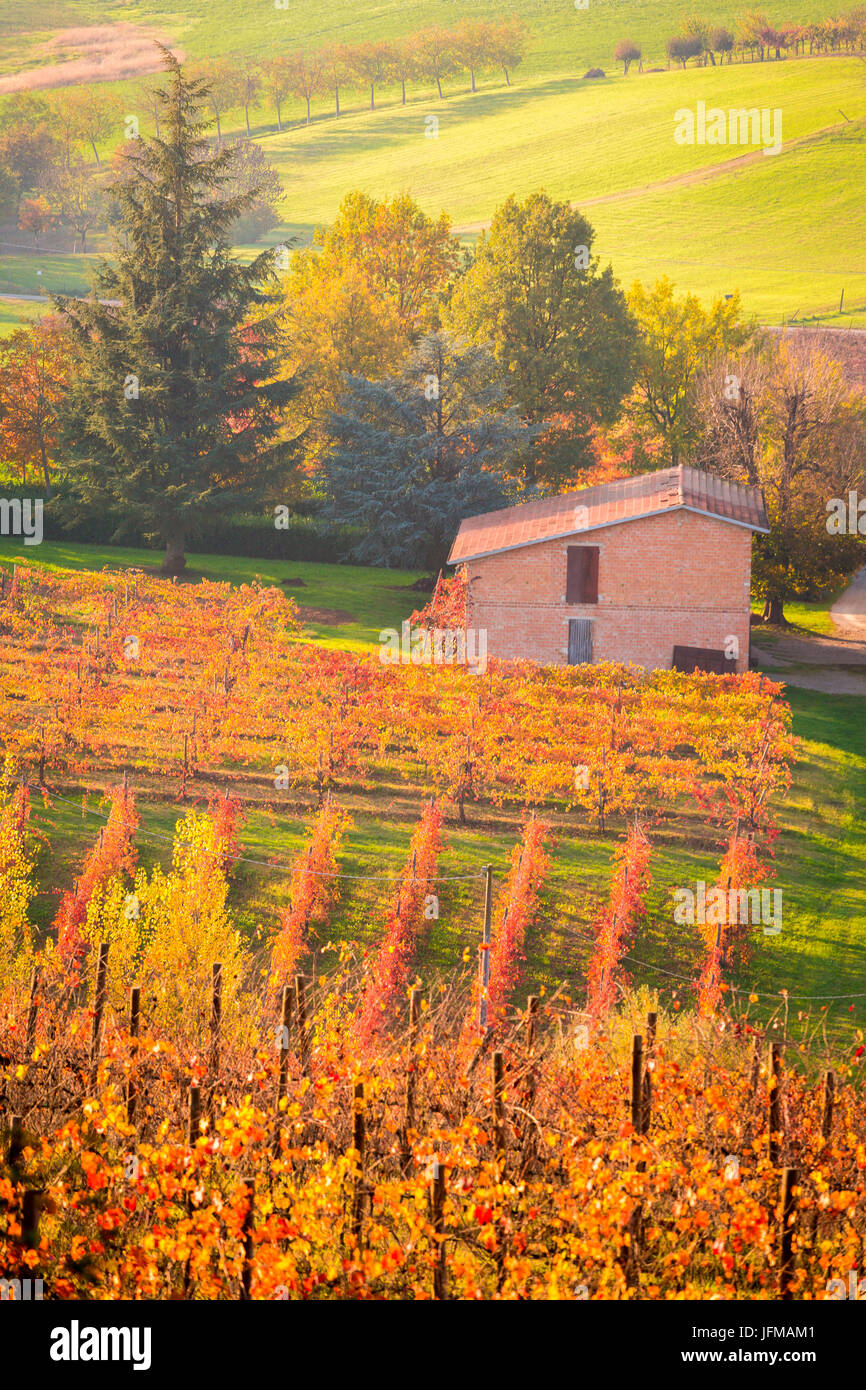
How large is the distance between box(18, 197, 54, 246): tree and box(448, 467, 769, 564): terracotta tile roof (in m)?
100

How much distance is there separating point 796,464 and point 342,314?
23083mm

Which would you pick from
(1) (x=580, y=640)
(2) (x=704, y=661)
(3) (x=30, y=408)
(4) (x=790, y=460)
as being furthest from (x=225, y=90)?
(2) (x=704, y=661)

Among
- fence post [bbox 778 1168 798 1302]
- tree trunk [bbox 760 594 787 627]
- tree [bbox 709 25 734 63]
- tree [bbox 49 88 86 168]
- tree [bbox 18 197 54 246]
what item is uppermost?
tree [bbox 709 25 734 63]

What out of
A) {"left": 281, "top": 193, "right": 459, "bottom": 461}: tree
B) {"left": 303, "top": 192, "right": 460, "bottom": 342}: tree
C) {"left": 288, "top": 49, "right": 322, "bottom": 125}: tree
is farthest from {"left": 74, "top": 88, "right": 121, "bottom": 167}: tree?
{"left": 281, "top": 193, "right": 459, "bottom": 461}: tree

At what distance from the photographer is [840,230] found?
110m

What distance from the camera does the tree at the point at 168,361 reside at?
47031 millimetres

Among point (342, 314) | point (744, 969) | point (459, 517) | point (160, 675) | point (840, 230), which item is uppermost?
point (840, 230)

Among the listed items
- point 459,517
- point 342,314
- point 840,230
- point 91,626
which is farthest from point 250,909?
point 840,230

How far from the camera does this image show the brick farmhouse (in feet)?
121

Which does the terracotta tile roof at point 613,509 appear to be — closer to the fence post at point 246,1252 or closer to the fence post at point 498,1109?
the fence post at point 498,1109

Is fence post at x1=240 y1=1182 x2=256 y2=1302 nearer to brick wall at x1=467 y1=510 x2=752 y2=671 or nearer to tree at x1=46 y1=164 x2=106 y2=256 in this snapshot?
brick wall at x1=467 y1=510 x2=752 y2=671

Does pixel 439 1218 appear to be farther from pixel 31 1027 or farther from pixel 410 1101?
pixel 31 1027

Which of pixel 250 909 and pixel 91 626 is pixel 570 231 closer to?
pixel 91 626

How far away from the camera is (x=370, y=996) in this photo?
17969 millimetres
